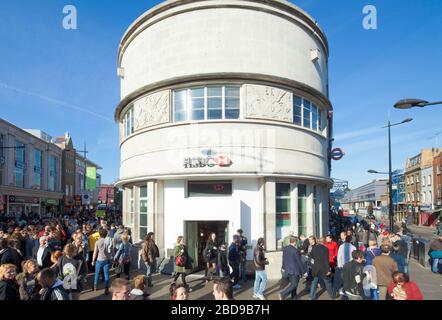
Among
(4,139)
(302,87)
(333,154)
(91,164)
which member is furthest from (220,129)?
(91,164)

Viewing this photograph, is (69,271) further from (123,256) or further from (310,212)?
(310,212)

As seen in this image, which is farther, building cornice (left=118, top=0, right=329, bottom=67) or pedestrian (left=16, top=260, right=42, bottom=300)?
building cornice (left=118, top=0, right=329, bottom=67)

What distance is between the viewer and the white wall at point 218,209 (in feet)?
36.5

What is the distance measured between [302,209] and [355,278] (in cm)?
694

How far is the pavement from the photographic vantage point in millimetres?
8328

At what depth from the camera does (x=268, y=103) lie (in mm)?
12039

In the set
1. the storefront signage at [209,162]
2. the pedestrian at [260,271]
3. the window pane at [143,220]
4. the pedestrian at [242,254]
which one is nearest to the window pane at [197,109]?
the storefront signage at [209,162]

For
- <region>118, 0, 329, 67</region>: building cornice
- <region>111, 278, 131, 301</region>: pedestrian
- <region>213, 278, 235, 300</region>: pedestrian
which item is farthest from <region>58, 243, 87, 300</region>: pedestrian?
<region>118, 0, 329, 67</region>: building cornice

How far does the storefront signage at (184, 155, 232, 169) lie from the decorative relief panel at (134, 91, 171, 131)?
85.9 inches

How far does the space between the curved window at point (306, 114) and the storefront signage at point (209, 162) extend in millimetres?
3654

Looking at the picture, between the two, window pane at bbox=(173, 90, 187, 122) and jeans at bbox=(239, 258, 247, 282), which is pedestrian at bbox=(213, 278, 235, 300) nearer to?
jeans at bbox=(239, 258, 247, 282)

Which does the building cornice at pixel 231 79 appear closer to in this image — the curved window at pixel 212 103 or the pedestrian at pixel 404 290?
the curved window at pixel 212 103
